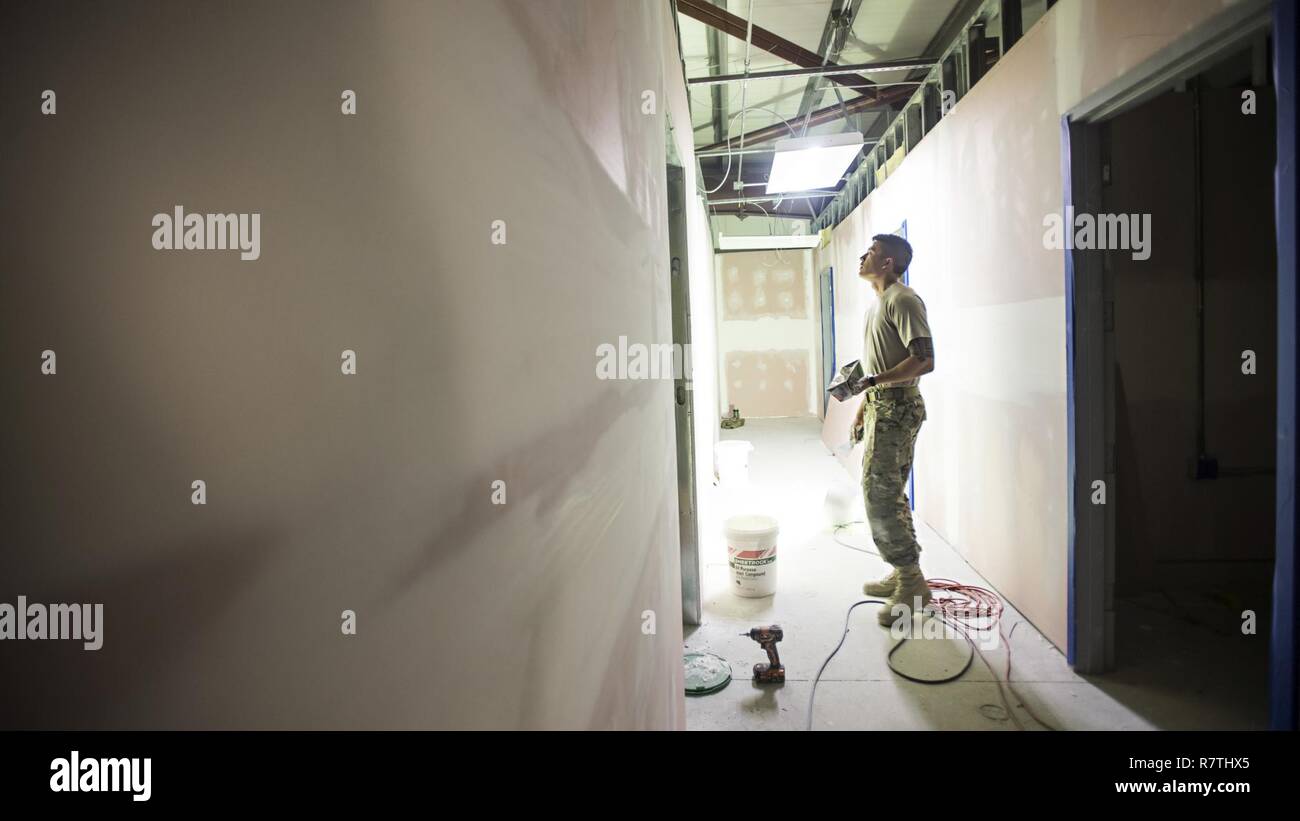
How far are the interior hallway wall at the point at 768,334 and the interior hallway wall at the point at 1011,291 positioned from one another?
5877 millimetres

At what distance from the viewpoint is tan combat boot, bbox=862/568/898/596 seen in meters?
3.30

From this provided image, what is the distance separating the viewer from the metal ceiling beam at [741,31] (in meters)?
3.65

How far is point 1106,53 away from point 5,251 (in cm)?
285

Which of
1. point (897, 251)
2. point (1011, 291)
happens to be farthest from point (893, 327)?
point (1011, 291)

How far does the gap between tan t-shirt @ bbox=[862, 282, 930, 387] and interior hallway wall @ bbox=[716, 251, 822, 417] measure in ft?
22.8

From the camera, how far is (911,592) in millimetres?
3064

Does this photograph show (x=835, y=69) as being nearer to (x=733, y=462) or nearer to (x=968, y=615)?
(x=733, y=462)

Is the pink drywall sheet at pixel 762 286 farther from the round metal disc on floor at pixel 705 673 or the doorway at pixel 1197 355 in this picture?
the round metal disc on floor at pixel 705 673

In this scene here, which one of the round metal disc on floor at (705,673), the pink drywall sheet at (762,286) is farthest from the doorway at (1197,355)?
the pink drywall sheet at (762,286)

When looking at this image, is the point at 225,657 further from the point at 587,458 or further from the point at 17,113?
the point at 587,458

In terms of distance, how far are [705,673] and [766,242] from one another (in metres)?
8.22

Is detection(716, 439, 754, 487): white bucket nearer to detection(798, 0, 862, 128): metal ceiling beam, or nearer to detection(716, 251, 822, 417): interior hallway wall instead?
detection(798, 0, 862, 128): metal ceiling beam
